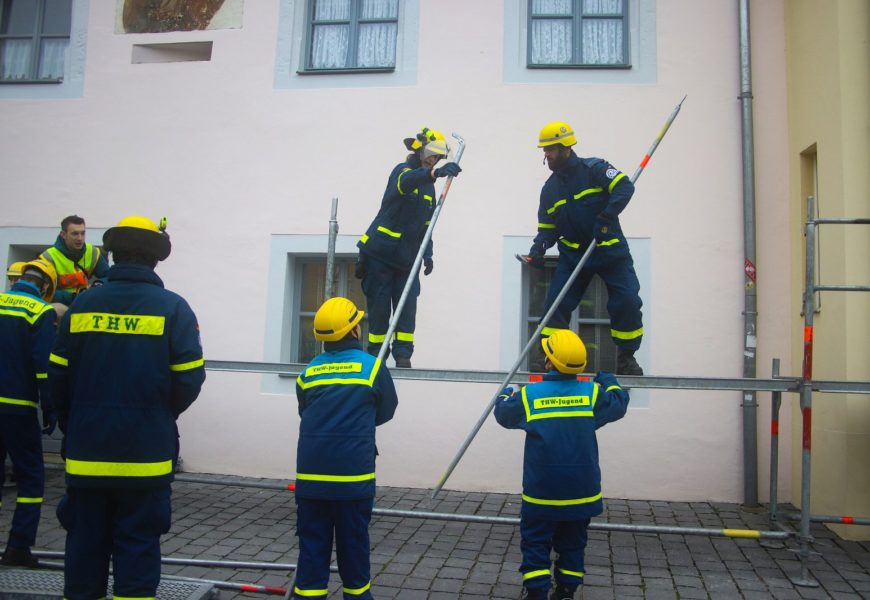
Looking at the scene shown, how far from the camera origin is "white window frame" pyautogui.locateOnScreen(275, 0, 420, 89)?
8.04 metres

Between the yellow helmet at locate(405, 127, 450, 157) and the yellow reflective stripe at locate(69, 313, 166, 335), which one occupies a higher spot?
the yellow helmet at locate(405, 127, 450, 157)

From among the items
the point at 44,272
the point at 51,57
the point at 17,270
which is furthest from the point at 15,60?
the point at 44,272

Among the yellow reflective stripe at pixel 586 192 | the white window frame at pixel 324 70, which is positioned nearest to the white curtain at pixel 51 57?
the white window frame at pixel 324 70

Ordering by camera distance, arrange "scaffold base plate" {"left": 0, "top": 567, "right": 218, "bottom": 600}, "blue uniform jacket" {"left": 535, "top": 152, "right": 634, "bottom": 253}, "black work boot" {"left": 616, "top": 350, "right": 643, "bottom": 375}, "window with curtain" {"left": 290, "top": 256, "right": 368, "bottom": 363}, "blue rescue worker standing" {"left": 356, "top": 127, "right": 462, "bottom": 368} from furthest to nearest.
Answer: "window with curtain" {"left": 290, "top": 256, "right": 368, "bottom": 363}
"blue rescue worker standing" {"left": 356, "top": 127, "right": 462, "bottom": 368}
"black work boot" {"left": 616, "top": 350, "right": 643, "bottom": 375}
"blue uniform jacket" {"left": 535, "top": 152, "right": 634, "bottom": 253}
"scaffold base plate" {"left": 0, "top": 567, "right": 218, "bottom": 600}

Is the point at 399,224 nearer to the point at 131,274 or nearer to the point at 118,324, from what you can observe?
the point at 131,274

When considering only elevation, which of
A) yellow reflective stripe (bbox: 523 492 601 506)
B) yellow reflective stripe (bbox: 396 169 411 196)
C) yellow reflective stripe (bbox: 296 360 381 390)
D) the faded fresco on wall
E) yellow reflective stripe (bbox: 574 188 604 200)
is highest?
the faded fresco on wall

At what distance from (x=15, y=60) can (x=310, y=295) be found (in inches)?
179

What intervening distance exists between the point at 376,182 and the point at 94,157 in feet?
10.7

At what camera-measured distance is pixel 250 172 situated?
8.21 m

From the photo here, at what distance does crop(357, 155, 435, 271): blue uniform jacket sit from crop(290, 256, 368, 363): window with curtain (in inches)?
87.3

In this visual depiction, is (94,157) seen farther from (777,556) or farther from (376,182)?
(777,556)

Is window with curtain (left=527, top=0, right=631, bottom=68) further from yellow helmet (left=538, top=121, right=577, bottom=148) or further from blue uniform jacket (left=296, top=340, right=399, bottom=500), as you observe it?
blue uniform jacket (left=296, top=340, right=399, bottom=500)

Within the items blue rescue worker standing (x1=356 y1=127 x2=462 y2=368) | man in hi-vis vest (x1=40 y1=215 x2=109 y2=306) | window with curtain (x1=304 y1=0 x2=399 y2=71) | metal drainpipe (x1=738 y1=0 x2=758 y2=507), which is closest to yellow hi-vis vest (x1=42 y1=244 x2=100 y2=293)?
man in hi-vis vest (x1=40 y1=215 x2=109 y2=306)

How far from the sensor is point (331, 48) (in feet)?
27.4
